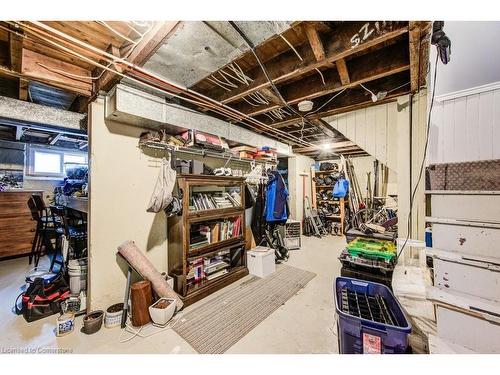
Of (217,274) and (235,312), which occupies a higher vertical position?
(217,274)

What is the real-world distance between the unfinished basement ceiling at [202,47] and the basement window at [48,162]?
4.84 m

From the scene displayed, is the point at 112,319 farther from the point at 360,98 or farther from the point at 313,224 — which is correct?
the point at 313,224

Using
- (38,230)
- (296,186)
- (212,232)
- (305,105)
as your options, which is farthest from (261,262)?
(38,230)

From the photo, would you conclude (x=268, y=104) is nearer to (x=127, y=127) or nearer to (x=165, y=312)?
(x=127, y=127)

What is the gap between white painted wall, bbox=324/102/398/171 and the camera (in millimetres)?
2787

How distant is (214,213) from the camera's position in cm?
267

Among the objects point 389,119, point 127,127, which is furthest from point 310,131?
point 127,127

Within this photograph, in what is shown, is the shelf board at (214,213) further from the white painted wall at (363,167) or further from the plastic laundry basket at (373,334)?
the white painted wall at (363,167)

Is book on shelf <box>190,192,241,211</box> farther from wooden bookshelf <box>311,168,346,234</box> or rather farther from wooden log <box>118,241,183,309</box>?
wooden bookshelf <box>311,168,346,234</box>

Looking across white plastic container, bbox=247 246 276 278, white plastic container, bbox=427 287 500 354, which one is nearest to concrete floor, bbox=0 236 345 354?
white plastic container, bbox=247 246 276 278

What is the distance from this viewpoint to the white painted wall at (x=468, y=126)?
1276mm

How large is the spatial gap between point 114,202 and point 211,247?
1256 millimetres
